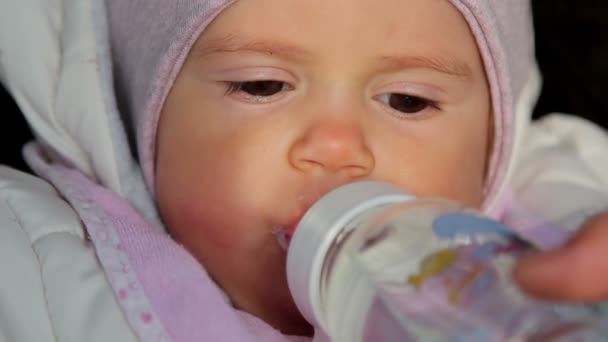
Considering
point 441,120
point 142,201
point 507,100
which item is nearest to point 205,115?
point 142,201

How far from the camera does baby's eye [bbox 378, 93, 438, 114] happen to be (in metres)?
1.15

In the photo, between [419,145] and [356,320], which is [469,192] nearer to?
[419,145]

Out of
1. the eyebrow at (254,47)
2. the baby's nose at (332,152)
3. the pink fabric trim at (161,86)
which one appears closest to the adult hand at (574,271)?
the baby's nose at (332,152)

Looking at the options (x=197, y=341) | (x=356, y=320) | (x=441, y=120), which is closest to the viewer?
(x=356, y=320)

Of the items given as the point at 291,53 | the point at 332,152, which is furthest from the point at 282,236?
the point at 291,53

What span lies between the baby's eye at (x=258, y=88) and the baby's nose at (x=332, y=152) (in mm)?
81

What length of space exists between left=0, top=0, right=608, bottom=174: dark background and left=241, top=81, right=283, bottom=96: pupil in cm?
83

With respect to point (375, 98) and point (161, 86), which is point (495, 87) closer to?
point (375, 98)

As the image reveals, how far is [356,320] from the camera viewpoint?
899mm

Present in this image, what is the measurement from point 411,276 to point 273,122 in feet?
1.00

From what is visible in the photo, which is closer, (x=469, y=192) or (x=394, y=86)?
(x=394, y=86)

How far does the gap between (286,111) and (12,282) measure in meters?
0.39

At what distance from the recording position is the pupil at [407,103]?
3.79 ft

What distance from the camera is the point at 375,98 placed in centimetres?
113
